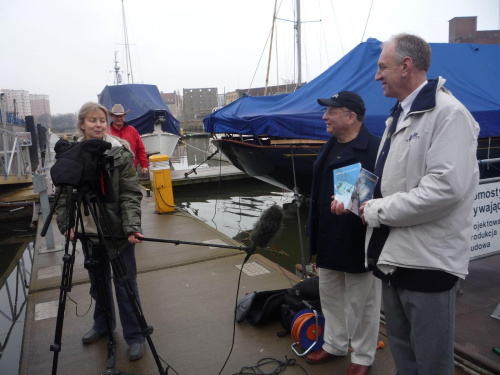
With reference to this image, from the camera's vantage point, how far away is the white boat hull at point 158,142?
60.1ft

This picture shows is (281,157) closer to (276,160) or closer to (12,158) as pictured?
(276,160)

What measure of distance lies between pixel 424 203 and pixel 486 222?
109 inches

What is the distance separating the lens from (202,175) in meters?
14.6

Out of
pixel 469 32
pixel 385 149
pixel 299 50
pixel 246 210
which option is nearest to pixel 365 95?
pixel 385 149

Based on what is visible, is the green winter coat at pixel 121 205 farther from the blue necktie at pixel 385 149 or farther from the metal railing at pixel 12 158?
the metal railing at pixel 12 158

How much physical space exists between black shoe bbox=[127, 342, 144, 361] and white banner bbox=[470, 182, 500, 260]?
10.4ft

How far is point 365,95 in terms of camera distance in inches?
A: 273

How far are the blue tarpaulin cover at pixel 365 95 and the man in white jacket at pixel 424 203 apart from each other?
4.14 metres

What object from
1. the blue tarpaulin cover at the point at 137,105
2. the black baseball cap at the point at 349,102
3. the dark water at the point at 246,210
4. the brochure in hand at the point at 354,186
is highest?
the blue tarpaulin cover at the point at 137,105

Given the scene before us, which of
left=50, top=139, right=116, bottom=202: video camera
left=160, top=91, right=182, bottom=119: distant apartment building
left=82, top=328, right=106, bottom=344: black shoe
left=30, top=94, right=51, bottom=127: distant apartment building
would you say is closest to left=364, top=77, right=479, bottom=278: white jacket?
left=50, top=139, right=116, bottom=202: video camera

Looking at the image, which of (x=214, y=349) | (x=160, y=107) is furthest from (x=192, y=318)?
(x=160, y=107)

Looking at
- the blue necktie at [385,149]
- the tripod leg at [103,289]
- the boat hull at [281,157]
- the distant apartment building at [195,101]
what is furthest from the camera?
the distant apartment building at [195,101]

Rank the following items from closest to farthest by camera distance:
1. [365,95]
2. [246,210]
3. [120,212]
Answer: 1. [120,212]
2. [365,95]
3. [246,210]

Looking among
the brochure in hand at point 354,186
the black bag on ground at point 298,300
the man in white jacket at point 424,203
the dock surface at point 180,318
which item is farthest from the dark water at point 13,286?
the man in white jacket at point 424,203
